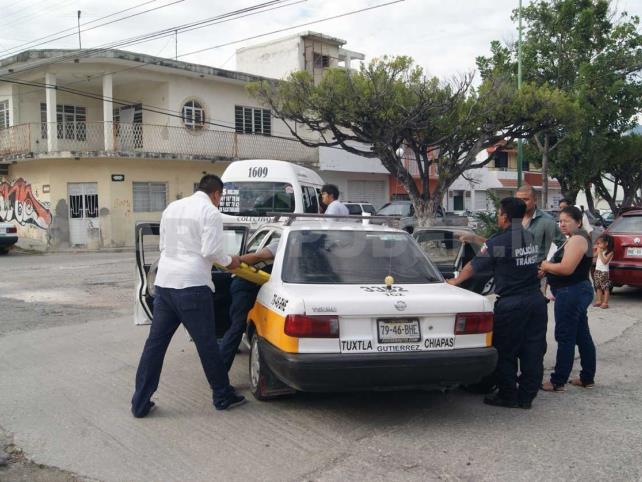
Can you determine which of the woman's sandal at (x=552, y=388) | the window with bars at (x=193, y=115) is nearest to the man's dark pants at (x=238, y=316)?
the woman's sandal at (x=552, y=388)

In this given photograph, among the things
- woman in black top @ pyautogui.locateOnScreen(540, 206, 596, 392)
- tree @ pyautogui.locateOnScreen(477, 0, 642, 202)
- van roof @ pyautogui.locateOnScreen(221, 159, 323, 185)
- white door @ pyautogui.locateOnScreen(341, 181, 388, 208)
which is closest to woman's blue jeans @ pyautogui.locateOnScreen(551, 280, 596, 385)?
woman in black top @ pyautogui.locateOnScreen(540, 206, 596, 392)

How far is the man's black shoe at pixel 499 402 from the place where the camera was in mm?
5059

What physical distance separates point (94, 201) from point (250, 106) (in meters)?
8.45

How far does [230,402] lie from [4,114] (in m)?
25.3

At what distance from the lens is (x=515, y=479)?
147 inches

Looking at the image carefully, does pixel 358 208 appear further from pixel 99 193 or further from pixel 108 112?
pixel 108 112

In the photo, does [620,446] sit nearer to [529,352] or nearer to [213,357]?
[529,352]

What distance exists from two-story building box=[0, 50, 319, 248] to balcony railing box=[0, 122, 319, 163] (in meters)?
0.04

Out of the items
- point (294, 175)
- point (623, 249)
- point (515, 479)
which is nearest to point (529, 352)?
point (515, 479)

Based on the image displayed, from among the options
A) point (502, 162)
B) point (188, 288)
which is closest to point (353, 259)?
point (188, 288)

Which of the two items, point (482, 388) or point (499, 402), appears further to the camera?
point (482, 388)

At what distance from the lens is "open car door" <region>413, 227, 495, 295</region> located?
26.9 feet

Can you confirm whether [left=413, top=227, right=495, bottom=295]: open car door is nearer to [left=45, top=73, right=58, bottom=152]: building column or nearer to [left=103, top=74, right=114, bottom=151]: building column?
[left=103, top=74, right=114, bottom=151]: building column

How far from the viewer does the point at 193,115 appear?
26656 millimetres
